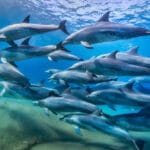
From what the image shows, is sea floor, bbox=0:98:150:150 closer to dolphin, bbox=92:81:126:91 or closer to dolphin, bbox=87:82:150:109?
dolphin, bbox=87:82:150:109

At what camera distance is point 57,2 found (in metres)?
17.5

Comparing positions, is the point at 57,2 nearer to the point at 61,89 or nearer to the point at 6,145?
the point at 61,89

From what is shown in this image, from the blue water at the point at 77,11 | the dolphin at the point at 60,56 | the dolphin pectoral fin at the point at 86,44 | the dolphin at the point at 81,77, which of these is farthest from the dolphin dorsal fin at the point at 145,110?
the blue water at the point at 77,11

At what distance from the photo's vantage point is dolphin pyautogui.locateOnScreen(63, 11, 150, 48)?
4852mm

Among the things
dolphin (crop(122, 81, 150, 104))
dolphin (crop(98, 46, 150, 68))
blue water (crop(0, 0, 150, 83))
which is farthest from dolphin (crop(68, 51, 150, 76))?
blue water (crop(0, 0, 150, 83))

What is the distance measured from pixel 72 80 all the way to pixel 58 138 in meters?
1.86

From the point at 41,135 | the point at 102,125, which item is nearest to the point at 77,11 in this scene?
the point at 41,135

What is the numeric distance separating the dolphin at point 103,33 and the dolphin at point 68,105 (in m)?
1.42

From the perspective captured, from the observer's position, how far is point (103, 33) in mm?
5023

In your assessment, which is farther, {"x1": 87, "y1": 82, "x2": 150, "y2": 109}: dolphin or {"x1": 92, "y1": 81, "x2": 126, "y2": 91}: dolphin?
{"x1": 92, "y1": 81, "x2": 126, "y2": 91}: dolphin

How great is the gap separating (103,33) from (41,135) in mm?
3317

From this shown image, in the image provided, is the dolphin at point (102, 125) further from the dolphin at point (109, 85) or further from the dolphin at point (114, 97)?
the dolphin at point (109, 85)

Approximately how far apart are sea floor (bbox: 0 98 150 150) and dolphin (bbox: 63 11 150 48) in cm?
260

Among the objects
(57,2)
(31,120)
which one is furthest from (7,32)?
(57,2)
